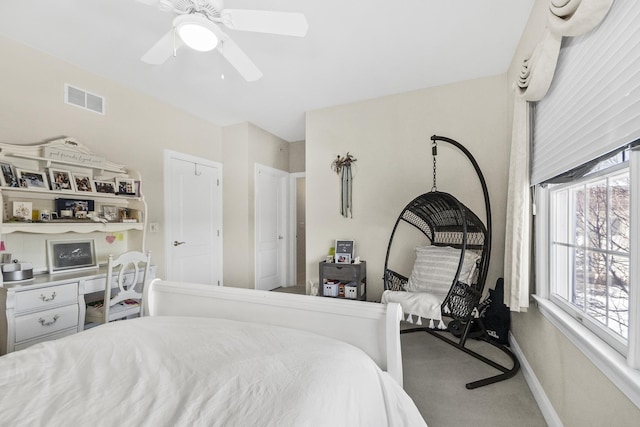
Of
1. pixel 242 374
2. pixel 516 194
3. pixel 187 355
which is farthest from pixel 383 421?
pixel 516 194

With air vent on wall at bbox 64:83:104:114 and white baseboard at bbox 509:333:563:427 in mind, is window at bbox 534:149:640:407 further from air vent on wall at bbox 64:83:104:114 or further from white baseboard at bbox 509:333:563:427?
air vent on wall at bbox 64:83:104:114

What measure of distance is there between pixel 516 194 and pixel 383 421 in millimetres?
1673

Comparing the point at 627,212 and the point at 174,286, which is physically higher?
the point at 627,212

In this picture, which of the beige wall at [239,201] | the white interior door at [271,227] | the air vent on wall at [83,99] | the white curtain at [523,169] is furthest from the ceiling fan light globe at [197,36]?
the white interior door at [271,227]

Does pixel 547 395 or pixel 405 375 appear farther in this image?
pixel 405 375

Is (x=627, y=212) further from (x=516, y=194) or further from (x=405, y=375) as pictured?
(x=405, y=375)

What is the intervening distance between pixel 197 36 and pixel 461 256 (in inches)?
87.3

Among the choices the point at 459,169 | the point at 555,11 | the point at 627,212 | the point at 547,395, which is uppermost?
the point at 555,11

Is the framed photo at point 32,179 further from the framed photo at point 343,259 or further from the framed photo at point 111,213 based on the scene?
the framed photo at point 343,259

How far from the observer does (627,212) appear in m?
1.13

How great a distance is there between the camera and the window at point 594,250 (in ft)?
3.75

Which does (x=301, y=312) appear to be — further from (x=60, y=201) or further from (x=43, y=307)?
(x=60, y=201)

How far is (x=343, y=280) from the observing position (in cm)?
321

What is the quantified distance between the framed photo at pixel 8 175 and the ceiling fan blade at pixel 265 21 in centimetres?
205
